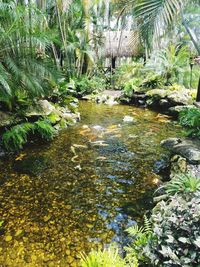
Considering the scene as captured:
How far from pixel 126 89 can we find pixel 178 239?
1317 cm

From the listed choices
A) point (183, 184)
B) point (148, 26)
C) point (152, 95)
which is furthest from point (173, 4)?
point (152, 95)

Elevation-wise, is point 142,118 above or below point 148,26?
below

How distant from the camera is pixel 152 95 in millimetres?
13297

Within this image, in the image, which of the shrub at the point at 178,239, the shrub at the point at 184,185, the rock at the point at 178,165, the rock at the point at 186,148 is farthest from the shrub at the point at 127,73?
the shrub at the point at 178,239

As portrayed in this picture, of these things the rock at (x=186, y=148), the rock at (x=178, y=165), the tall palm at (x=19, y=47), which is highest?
the tall palm at (x=19, y=47)

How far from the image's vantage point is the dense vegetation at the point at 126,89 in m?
2.47

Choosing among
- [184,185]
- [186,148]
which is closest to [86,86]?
[186,148]

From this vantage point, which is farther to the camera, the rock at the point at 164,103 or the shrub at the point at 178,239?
the rock at the point at 164,103

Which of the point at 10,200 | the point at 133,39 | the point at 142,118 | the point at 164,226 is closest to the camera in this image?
the point at 164,226

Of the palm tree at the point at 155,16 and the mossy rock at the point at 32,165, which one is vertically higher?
the palm tree at the point at 155,16

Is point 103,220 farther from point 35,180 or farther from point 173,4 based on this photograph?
point 173,4

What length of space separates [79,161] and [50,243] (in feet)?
9.17

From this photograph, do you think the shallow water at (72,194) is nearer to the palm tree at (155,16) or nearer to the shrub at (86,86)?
the palm tree at (155,16)

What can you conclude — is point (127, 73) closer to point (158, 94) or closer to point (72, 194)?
point (158, 94)
